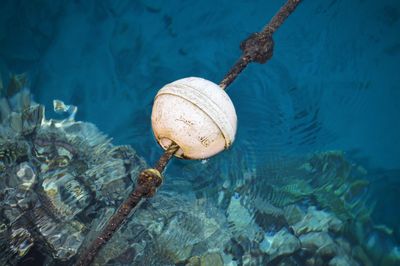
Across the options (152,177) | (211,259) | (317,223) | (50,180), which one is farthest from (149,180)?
(317,223)

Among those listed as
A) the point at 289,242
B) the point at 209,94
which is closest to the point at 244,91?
the point at 289,242

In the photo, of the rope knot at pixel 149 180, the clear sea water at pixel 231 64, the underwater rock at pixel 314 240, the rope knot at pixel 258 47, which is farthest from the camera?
the underwater rock at pixel 314 240

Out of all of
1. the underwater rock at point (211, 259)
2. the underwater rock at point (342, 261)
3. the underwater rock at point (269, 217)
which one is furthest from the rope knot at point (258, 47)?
the underwater rock at point (342, 261)

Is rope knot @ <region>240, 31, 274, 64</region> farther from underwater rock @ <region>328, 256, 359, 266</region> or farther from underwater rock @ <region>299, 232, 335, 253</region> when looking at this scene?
underwater rock @ <region>328, 256, 359, 266</region>

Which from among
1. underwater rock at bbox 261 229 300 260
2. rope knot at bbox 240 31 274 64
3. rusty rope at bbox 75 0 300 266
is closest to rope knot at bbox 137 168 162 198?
rusty rope at bbox 75 0 300 266

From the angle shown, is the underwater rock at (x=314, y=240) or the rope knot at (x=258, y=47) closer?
the rope knot at (x=258, y=47)

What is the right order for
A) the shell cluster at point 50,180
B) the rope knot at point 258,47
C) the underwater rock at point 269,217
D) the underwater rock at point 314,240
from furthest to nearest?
the underwater rock at point 314,240, the underwater rock at point 269,217, the shell cluster at point 50,180, the rope knot at point 258,47

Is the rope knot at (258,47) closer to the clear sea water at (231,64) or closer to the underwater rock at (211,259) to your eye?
the clear sea water at (231,64)
